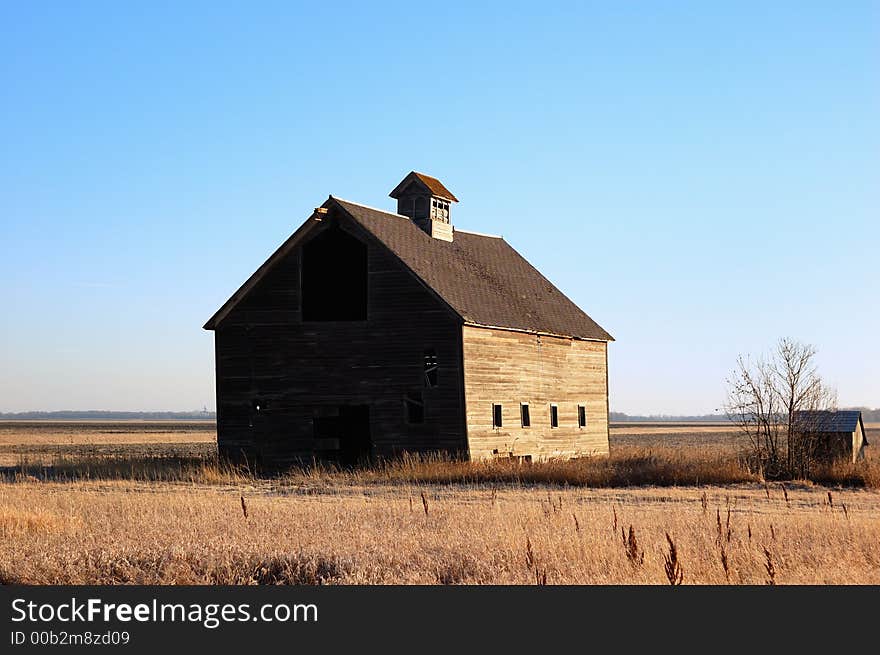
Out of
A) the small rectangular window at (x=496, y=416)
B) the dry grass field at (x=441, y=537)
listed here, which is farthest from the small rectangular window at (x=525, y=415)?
the dry grass field at (x=441, y=537)

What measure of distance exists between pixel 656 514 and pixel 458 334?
14.9 metres

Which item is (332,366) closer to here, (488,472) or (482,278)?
(488,472)

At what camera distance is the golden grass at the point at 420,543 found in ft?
46.1

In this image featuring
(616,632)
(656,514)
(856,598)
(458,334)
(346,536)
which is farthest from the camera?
(458,334)

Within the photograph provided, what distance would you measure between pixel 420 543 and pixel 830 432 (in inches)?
800

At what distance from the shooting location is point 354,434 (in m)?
36.0

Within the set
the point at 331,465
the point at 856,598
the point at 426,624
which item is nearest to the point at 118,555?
the point at 426,624

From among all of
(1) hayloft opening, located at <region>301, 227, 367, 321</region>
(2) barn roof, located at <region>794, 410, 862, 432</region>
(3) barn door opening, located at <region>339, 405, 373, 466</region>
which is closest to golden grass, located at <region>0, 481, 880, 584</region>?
(2) barn roof, located at <region>794, 410, 862, 432</region>

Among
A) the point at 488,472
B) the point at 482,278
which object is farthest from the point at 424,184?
the point at 488,472

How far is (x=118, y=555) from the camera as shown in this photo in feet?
49.4

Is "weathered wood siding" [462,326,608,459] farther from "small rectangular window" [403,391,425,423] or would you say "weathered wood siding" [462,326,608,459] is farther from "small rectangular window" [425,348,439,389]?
"small rectangular window" [403,391,425,423]

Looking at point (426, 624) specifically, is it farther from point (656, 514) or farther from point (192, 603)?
point (656, 514)

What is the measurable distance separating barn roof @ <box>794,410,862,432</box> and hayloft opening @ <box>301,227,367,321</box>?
42.1 ft

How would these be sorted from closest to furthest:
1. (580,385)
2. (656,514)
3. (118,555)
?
(118,555)
(656,514)
(580,385)
